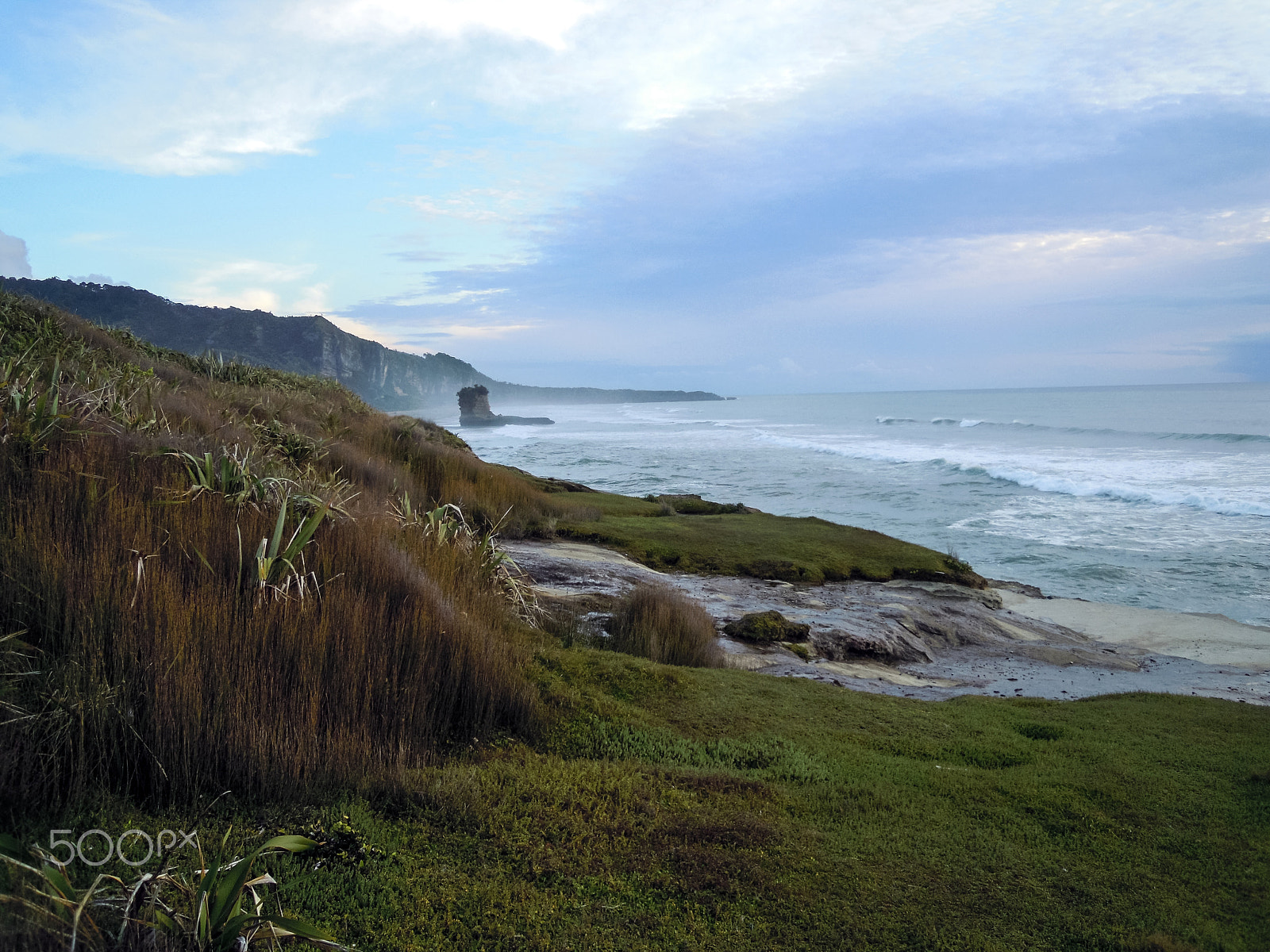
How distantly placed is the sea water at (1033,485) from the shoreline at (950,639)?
361 centimetres

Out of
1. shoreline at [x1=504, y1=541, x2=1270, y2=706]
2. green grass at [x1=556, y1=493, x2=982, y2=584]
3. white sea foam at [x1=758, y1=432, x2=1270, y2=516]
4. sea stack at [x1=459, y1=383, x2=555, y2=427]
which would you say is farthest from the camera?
sea stack at [x1=459, y1=383, x2=555, y2=427]

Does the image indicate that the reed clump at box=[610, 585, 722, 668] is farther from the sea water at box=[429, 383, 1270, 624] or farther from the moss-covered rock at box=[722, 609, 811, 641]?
the sea water at box=[429, 383, 1270, 624]

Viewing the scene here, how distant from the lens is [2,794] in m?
2.73

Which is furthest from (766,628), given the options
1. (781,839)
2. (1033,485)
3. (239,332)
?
(239,332)

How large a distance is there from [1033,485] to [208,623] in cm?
3768

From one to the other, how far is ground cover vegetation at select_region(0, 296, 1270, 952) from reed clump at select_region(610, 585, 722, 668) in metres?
1.16

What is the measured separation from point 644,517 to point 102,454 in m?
12.6

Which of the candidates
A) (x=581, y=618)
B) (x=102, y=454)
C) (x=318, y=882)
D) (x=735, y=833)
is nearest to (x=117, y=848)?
(x=318, y=882)

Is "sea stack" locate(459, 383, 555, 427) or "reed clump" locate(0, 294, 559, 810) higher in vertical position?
"sea stack" locate(459, 383, 555, 427)

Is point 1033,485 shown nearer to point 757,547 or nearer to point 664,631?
point 757,547

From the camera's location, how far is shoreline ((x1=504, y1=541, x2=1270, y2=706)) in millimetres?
8719

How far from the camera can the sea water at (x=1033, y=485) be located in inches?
746

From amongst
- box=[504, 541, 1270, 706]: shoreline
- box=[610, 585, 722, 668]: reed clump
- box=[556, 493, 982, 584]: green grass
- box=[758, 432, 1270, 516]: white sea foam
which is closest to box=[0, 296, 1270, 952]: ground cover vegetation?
box=[610, 585, 722, 668]: reed clump

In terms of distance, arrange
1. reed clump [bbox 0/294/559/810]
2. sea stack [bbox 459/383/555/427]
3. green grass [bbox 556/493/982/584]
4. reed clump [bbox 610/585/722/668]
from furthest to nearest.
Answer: sea stack [bbox 459/383/555/427], green grass [bbox 556/493/982/584], reed clump [bbox 610/585/722/668], reed clump [bbox 0/294/559/810]
